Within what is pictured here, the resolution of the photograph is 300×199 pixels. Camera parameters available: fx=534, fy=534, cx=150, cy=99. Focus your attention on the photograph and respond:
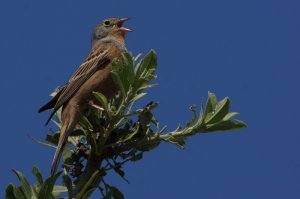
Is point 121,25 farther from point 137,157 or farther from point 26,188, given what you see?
point 26,188

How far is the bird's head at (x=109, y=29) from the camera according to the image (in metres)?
7.58

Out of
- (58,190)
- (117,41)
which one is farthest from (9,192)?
(117,41)

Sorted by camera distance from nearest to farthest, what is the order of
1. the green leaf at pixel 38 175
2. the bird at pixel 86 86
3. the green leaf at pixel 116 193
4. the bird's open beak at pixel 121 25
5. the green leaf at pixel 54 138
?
the green leaf at pixel 38 175
the green leaf at pixel 116 193
the green leaf at pixel 54 138
the bird at pixel 86 86
the bird's open beak at pixel 121 25

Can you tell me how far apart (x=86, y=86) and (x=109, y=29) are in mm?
2209

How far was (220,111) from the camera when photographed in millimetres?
3400

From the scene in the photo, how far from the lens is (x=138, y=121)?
11.8 ft

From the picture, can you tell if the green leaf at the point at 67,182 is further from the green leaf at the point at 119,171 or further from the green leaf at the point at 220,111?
the green leaf at the point at 220,111

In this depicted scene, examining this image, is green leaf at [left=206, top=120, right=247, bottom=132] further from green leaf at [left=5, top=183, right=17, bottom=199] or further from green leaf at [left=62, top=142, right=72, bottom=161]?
green leaf at [left=5, top=183, right=17, bottom=199]

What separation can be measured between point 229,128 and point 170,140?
39 cm

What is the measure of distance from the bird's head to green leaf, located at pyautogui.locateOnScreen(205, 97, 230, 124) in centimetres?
420

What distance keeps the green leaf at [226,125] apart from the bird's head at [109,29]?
13.7ft

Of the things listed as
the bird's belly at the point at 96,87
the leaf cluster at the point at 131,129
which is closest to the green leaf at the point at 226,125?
the leaf cluster at the point at 131,129

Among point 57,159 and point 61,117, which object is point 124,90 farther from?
point 61,117

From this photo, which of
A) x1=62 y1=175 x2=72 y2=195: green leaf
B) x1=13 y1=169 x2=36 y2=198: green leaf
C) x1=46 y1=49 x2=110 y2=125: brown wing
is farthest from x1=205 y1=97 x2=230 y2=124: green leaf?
x1=46 y1=49 x2=110 y2=125: brown wing
